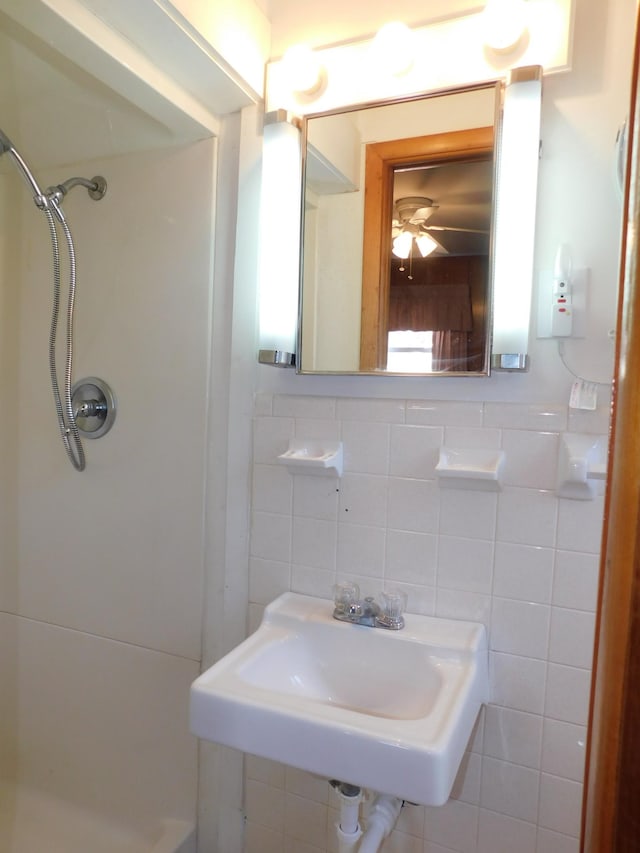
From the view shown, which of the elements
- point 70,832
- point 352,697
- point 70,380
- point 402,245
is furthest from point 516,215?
point 70,832

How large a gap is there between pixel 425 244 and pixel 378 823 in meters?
1.14

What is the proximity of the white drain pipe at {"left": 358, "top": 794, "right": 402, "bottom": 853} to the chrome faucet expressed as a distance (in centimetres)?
30

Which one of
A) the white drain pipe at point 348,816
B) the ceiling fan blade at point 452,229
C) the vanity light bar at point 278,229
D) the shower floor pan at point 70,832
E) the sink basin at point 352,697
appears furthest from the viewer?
the shower floor pan at point 70,832

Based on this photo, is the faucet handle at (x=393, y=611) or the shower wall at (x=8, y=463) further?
the shower wall at (x=8, y=463)

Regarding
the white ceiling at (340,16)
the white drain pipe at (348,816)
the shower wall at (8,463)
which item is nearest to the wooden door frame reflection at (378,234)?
the white ceiling at (340,16)

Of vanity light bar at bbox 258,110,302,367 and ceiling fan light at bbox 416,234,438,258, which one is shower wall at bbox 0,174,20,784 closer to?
vanity light bar at bbox 258,110,302,367

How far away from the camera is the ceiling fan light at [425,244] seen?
45.6 inches

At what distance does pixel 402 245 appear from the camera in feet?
3.90

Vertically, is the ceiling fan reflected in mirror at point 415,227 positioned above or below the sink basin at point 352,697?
above

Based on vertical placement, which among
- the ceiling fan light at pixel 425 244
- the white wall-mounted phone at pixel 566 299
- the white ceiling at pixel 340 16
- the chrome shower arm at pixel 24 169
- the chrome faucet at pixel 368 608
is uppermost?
the white ceiling at pixel 340 16

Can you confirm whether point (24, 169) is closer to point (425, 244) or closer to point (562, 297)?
point (425, 244)

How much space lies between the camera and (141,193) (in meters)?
1.40

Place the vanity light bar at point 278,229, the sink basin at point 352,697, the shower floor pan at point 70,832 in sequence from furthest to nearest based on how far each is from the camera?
the shower floor pan at point 70,832 → the vanity light bar at point 278,229 → the sink basin at point 352,697

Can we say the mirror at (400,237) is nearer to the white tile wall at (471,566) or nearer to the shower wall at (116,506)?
the white tile wall at (471,566)
